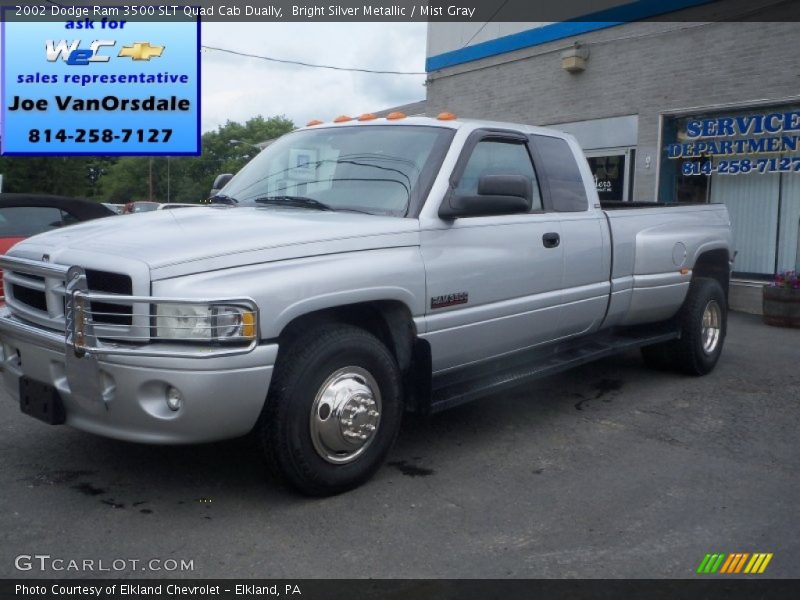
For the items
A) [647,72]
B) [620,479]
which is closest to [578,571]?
[620,479]

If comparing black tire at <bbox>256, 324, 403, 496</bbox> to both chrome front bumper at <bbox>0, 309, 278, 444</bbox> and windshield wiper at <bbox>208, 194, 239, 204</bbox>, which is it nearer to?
chrome front bumper at <bbox>0, 309, 278, 444</bbox>

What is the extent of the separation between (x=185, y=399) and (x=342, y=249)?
1.08 meters

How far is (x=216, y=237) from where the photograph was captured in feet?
12.6

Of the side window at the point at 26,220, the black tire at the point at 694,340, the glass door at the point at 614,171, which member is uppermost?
the glass door at the point at 614,171

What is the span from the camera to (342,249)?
4055 millimetres

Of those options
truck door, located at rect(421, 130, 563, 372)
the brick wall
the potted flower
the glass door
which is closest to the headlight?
truck door, located at rect(421, 130, 563, 372)

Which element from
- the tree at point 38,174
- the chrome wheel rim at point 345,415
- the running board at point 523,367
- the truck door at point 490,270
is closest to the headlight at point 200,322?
the chrome wheel rim at point 345,415

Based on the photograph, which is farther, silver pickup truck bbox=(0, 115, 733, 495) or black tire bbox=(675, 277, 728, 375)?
black tire bbox=(675, 277, 728, 375)

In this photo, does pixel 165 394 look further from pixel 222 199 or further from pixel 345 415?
pixel 222 199

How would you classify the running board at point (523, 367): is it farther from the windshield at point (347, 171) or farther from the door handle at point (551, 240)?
the windshield at point (347, 171)

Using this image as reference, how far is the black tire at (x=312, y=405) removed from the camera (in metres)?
3.80

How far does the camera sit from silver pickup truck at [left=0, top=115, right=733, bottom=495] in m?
3.59

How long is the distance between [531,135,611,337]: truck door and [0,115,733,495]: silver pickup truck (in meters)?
0.02

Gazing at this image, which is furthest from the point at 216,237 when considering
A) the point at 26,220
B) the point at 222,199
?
the point at 26,220
